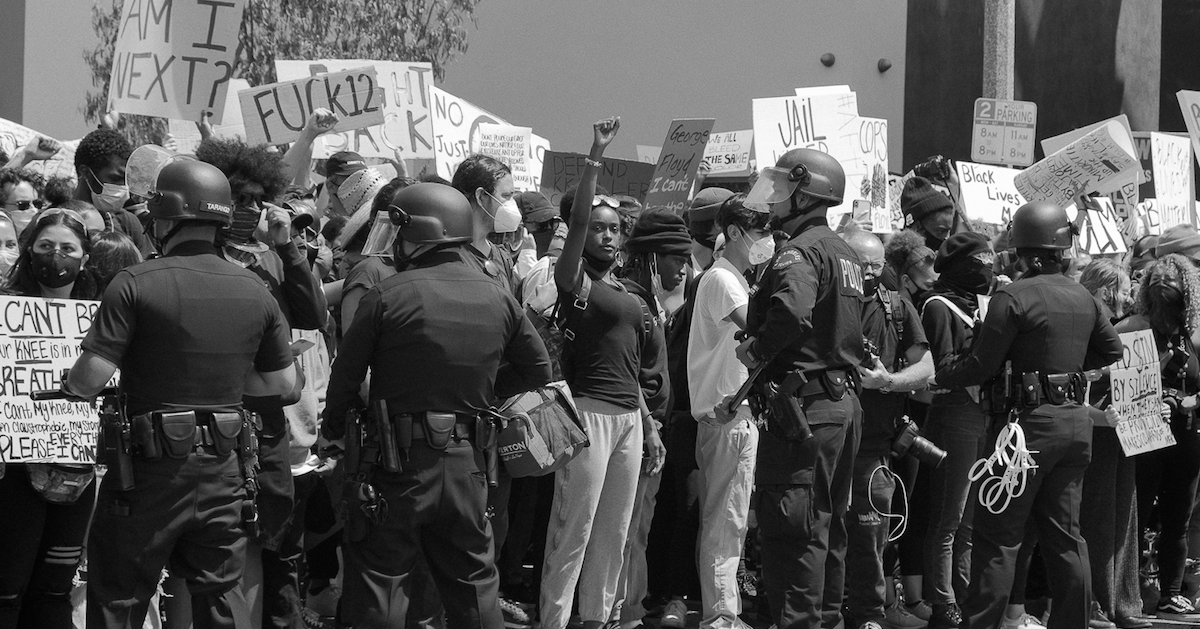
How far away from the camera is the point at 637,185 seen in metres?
11.3

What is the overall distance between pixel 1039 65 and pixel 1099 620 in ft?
55.2

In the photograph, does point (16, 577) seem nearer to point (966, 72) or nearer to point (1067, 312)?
point (1067, 312)

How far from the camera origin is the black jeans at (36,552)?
568 cm

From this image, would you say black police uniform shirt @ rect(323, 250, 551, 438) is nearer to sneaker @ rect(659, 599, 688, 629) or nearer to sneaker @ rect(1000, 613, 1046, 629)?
sneaker @ rect(659, 599, 688, 629)

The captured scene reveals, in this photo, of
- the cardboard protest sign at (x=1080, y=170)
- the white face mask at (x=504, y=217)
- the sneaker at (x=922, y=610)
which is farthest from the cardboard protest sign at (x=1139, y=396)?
the white face mask at (x=504, y=217)

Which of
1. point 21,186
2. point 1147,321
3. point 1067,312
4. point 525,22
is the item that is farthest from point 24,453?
point 525,22

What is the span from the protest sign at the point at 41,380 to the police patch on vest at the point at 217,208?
1.00m

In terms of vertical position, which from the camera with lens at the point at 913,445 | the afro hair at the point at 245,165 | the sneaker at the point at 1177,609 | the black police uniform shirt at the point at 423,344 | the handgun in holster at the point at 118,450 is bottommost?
the sneaker at the point at 1177,609

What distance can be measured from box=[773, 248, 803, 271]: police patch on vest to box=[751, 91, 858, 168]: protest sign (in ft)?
14.5

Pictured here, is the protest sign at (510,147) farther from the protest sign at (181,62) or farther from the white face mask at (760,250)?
the white face mask at (760,250)

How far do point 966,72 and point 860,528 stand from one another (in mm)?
16996

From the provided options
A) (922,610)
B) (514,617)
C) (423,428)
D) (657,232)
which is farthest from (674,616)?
(423,428)

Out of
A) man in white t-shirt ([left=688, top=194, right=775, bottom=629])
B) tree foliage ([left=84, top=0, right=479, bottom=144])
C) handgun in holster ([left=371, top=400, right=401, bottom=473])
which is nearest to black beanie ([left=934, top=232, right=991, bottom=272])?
man in white t-shirt ([left=688, top=194, right=775, bottom=629])

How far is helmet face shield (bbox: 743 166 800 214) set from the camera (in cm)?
672
